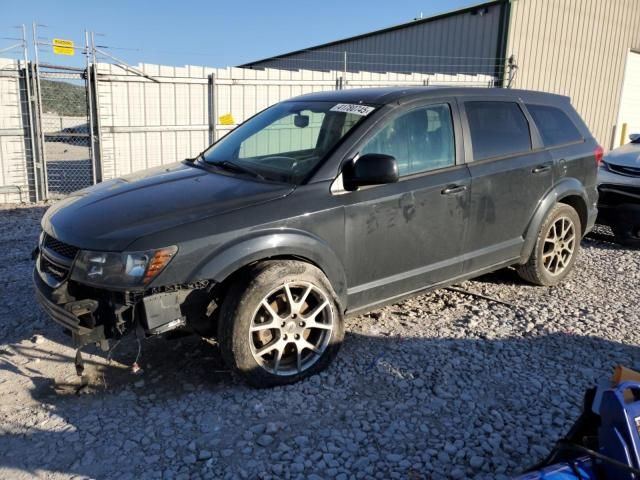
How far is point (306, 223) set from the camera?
11.5 feet

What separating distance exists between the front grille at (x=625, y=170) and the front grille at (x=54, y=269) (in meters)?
6.52

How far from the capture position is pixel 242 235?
3.30m

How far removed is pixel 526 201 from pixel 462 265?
92 cm

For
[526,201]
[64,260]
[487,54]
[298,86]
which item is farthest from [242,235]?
[487,54]

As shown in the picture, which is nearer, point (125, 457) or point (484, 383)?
point (125, 457)

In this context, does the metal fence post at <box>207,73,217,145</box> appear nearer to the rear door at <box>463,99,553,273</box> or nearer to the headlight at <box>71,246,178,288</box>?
the rear door at <box>463,99,553,273</box>

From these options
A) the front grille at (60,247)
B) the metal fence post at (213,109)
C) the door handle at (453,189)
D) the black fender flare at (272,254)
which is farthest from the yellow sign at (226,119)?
the black fender flare at (272,254)

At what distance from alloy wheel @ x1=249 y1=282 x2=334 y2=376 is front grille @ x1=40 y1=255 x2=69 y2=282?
1.14 meters

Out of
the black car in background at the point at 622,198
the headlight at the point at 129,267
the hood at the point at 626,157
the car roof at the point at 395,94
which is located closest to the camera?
the headlight at the point at 129,267

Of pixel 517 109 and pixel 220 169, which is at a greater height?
pixel 517 109

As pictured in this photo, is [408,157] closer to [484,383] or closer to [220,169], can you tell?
[220,169]

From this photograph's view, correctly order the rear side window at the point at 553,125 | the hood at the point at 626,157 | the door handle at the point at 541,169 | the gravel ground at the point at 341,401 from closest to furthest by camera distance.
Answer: the gravel ground at the point at 341,401
the door handle at the point at 541,169
the rear side window at the point at 553,125
the hood at the point at 626,157

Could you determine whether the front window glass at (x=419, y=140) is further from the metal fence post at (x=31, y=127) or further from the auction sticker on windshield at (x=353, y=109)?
the metal fence post at (x=31, y=127)

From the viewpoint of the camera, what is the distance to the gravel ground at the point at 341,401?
2.87 m
